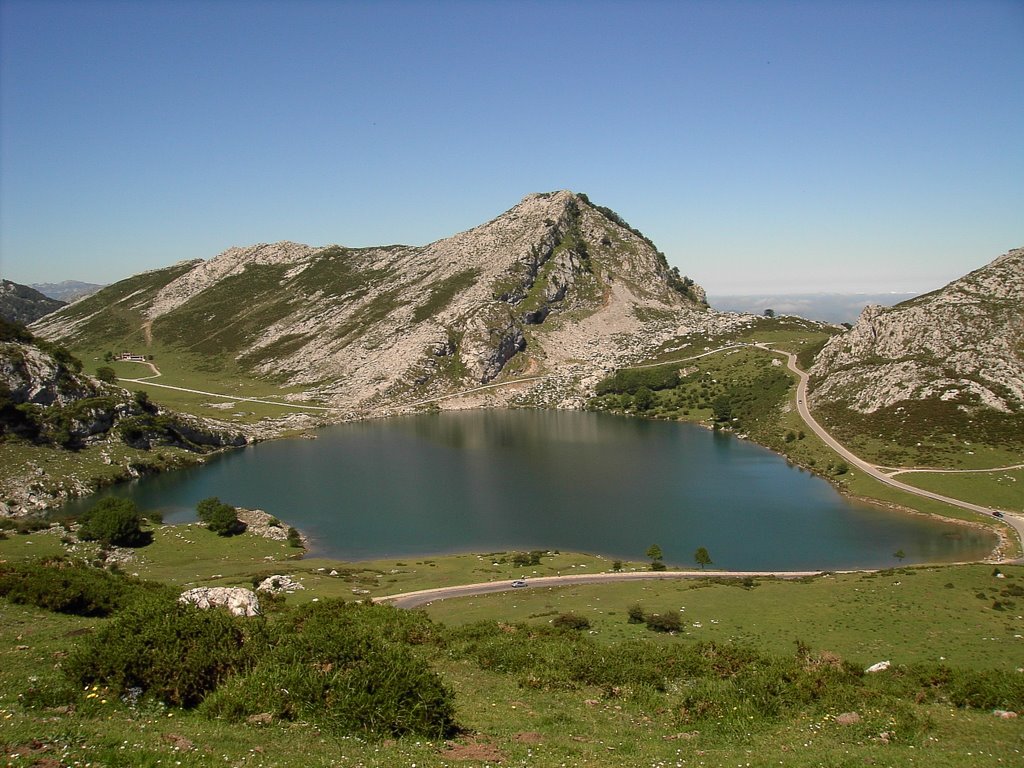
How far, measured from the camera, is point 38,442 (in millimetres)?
89688

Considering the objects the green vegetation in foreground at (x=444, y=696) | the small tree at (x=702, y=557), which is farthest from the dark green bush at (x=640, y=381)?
the green vegetation in foreground at (x=444, y=696)

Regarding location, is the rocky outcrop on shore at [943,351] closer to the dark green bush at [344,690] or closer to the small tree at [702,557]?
the small tree at [702,557]

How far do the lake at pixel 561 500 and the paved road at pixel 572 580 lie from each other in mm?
3895

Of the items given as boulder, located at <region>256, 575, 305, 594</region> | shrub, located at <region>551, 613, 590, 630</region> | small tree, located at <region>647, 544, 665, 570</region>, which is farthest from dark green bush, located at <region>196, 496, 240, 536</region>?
shrub, located at <region>551, 613, 590, 630</region>

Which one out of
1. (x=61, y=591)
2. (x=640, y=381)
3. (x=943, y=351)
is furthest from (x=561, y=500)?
(x=640, y=381)

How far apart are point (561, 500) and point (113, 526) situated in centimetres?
4863

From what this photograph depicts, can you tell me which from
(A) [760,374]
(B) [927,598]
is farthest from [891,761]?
(A) [760,374]

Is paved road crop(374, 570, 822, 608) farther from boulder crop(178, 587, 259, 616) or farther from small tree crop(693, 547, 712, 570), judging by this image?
boulder crop(178, 587, 259, 616)

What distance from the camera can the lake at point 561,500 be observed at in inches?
2557

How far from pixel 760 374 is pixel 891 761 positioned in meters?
141

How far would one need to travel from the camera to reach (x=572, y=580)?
5225 centimetres

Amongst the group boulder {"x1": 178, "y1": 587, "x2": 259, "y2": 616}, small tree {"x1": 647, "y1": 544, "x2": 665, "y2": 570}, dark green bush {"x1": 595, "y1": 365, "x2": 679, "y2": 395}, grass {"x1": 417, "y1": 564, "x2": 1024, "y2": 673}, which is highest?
dark green bush {"x1": 595, "y1": 365, "x2": 679, "y2": 395}

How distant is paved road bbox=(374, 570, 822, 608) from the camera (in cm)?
4688

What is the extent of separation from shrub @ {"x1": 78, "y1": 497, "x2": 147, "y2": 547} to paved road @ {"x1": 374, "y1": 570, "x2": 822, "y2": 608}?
31.7 metres
